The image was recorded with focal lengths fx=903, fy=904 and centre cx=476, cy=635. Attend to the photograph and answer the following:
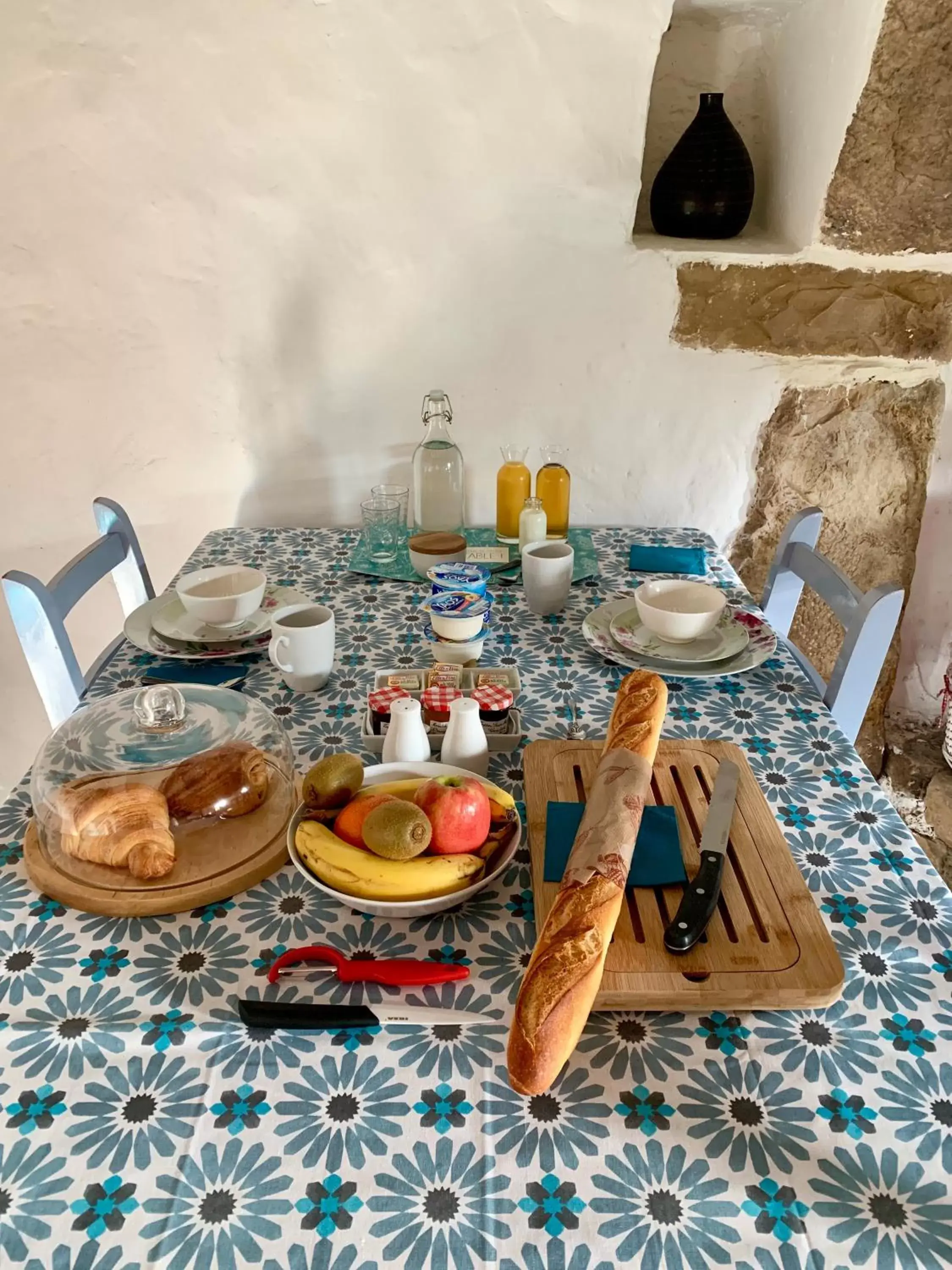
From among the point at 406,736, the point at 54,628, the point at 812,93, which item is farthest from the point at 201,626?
the point at 812,93

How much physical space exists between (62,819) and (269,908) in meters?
0.20

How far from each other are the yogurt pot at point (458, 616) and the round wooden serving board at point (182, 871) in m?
0.37

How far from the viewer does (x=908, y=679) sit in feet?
6.19

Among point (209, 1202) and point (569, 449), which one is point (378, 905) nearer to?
point (209, 1202)

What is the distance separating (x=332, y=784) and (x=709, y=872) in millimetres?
324

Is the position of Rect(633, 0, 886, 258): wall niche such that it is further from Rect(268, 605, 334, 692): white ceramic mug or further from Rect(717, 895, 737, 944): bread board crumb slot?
Rect(717, 895, 737, 944): bread board crumb slot

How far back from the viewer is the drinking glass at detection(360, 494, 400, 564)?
60.1 inches

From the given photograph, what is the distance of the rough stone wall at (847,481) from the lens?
Answer: 169cm

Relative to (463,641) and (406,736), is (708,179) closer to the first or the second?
(463,641)

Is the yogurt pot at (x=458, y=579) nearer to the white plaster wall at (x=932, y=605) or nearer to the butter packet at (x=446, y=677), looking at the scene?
the butter packet at (x=446, y=677)

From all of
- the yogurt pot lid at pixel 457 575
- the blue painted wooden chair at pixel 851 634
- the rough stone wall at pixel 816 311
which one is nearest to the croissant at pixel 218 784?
the yogurt pot lid at pixel 457 575

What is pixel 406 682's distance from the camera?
3.37ft

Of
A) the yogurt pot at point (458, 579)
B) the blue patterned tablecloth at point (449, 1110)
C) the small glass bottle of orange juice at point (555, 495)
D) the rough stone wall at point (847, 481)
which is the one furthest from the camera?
the rough stone wall at point (847, 481)

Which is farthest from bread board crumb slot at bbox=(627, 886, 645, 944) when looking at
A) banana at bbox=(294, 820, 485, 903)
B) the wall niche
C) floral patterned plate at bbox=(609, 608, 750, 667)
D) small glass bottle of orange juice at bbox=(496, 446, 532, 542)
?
the wall niche
